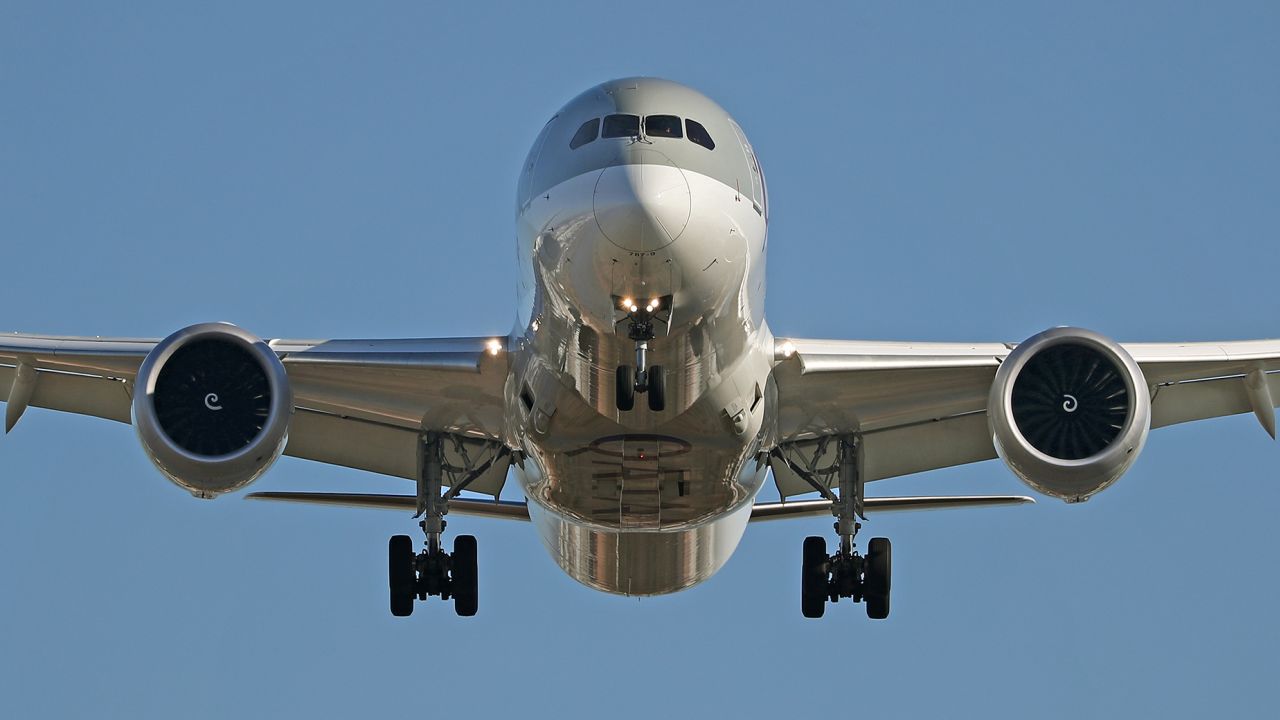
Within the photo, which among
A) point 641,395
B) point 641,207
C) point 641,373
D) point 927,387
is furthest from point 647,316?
point 927,387

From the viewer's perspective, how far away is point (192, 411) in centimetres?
2244

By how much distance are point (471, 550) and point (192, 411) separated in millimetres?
6166

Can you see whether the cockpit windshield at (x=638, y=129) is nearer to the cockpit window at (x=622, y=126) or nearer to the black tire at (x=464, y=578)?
the cockpit window at (x=622, y=126)

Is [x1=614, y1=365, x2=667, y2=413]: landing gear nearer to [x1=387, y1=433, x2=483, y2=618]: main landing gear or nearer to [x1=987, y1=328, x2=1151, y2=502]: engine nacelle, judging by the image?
[x1=987, y1=328, x2=1151, y2=502]: engine nacelle

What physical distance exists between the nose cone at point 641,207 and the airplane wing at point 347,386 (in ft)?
15.6

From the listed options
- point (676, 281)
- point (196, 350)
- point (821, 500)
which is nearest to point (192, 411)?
point (196, 350)

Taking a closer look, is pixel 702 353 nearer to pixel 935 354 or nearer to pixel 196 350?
pixel 935 354

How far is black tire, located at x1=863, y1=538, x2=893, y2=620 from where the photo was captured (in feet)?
88.7

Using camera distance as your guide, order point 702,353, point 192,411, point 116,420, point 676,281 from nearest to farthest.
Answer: point 676,281
point 702,353
point 192,411
point 116,420

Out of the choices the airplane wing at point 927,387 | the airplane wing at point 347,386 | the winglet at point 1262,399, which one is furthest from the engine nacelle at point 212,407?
the winglet at point 1262,399

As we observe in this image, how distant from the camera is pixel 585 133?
65.3 ft

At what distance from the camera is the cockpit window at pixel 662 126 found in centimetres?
1967

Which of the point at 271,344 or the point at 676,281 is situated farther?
the point at 271,344

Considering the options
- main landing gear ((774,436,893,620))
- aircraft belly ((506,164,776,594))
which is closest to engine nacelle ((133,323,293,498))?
aircraft belly ((506,164,776,594))
